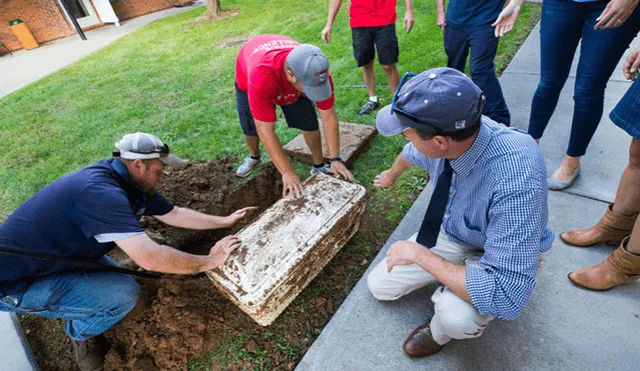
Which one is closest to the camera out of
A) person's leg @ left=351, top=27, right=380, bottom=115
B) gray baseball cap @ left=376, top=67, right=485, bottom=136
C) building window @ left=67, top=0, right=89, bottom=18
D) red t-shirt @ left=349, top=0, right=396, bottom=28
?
gray baseball cap @ left=376, top=67, right=485, bottom=136

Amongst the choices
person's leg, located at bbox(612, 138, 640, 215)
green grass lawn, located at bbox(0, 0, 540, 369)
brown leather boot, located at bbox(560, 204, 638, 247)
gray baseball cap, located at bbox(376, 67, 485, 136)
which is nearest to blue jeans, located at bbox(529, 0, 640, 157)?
person's leg, located at bbox(612, 138, 640, 215)

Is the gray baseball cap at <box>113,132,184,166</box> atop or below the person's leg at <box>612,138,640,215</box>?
atop

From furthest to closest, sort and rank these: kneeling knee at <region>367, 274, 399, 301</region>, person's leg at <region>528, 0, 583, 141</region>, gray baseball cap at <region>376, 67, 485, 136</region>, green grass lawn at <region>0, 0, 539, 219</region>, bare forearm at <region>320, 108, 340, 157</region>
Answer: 1. green grass lawn at <region>0, 0, 539, 219</region>
2. bare forearm at <region>320, 108, 340, 157</region>
3. person's leg at <region>528, 0, 583, 141</region>
4. kneeling knee at <region>367, 274, 399, 301</region>
5. gray baseball cap at <region>376, 67, 485, 136</region>

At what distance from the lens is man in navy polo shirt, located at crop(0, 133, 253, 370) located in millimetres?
1752

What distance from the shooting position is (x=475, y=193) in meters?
1.53

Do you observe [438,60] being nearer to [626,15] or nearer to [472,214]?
[626,15]

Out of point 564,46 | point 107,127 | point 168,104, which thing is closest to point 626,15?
point 564,46

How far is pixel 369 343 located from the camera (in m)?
1.92

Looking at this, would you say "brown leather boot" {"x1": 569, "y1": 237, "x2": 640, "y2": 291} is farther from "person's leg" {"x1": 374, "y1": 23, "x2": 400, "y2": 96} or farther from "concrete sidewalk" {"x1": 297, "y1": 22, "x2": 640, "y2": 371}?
"person's leg" {"x1": 374, "y1": 23, "x2": 400, "y2": 96}

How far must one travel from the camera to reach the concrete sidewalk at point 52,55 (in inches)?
333

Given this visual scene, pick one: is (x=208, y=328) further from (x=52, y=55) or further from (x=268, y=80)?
(x=52, y=55)

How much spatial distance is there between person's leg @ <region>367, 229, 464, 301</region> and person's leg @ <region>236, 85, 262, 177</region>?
1911 mm

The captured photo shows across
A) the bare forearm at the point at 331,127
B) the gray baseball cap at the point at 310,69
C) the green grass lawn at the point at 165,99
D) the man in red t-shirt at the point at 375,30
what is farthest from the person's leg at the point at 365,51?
the gray baseball cap at the point at 310,69

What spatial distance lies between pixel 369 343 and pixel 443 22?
3.17 meters
